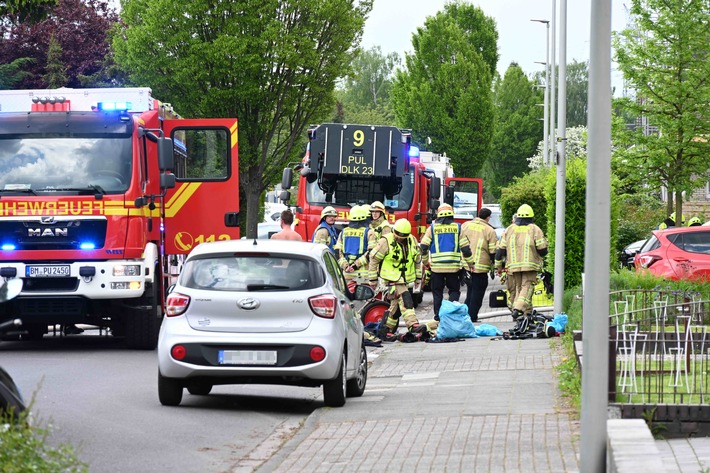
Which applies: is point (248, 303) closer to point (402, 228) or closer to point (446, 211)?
point (402, 228)

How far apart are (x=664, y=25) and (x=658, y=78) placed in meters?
1.18

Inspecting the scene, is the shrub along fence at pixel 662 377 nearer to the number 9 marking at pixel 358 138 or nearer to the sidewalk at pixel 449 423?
the sidewalk at pixel 449 423

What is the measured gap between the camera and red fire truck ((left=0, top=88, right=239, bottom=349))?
16.4m

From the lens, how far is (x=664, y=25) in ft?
96.2

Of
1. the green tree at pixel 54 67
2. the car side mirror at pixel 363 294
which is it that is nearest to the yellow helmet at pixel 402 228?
Answer: the car side mirror at pixel 363 294

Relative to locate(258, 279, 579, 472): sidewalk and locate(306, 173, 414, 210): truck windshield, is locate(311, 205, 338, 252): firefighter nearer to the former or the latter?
locate(258, 279, 579, 472): sidewalk

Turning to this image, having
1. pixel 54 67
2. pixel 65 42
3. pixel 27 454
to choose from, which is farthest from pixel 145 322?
pixel 65 42

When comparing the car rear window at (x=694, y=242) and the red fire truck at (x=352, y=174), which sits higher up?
the red fire truck at (x=352, y=174)

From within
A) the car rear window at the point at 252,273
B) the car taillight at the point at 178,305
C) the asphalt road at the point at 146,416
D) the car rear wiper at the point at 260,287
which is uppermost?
the car rear window at the point at 252,273

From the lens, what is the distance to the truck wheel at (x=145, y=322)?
55.9 feet

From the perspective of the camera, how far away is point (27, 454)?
5746 millimetres

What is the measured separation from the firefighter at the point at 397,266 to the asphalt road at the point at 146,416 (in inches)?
146

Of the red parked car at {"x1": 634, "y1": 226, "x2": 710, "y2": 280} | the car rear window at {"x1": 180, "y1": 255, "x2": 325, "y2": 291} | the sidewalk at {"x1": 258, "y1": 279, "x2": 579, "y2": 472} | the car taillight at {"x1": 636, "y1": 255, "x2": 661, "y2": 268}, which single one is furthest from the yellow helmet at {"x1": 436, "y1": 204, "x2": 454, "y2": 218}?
the car rear window at {"x1": 180, "y1": 255, "x2": 325, "y2": 291}

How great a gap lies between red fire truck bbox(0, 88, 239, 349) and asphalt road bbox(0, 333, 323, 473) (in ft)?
2.81
